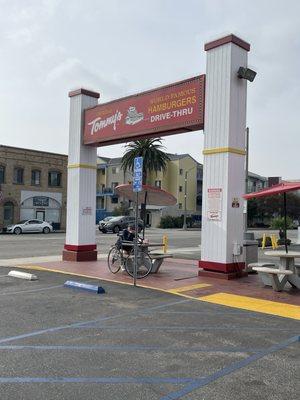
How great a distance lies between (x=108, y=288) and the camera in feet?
35.4

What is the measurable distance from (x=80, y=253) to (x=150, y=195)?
3.44m

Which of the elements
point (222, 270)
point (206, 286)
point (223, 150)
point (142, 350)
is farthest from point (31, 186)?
point (142, 350)

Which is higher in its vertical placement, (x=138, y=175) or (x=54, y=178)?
(x=54, y=178)

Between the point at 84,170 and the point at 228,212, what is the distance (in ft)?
22.4

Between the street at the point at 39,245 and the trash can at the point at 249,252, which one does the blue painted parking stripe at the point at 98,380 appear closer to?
the trash can at the point at 249,252

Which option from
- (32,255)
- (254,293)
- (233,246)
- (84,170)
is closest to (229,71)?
(233,246)

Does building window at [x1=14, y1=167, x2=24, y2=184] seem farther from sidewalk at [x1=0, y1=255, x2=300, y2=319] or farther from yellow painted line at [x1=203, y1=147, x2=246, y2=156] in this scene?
yellow painted line at [x1=203, y1=147, x2=246, y2=156]

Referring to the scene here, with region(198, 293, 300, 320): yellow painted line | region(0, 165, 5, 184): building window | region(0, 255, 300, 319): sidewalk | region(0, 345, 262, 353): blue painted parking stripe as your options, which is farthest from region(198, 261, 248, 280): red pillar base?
region(0, 165, 5, 184): building window

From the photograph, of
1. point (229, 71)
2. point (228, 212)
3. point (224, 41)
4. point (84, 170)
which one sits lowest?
point (228, 212)

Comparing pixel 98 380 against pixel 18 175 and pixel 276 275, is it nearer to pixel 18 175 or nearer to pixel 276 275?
pixel 276 275

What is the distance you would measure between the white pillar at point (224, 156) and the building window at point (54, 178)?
37612mm

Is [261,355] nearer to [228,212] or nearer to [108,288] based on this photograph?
[108,288]

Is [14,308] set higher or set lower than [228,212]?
lower

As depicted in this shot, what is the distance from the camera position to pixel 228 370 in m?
5.28
